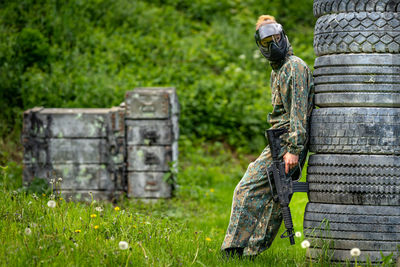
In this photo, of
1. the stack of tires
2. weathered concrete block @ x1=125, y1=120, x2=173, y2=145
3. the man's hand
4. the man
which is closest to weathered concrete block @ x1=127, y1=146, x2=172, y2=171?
weathered concrete block @ x1=125, y1=120, x2=173, y2=145

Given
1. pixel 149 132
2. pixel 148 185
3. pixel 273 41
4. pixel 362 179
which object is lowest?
pixel 148 185

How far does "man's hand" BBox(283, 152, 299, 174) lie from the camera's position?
4.47 m

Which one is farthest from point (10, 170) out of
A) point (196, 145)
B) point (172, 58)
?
point (172, 58)

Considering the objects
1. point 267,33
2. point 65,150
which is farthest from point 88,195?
point 267,33

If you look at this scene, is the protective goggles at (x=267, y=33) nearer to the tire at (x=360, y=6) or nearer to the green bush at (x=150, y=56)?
the tire at (x=360, y=6)

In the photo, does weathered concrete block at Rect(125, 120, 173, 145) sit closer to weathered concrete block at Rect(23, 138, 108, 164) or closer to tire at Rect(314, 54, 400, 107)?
weathered concrete block at Rect(23, 138, 108, 164)

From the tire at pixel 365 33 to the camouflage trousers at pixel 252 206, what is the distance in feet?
3.36

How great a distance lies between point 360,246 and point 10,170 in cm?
603

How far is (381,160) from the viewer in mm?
4199

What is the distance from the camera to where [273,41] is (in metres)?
4.64

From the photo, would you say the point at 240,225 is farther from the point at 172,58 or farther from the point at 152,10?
the point at 152,10

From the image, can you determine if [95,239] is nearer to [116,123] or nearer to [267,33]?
[267,33]

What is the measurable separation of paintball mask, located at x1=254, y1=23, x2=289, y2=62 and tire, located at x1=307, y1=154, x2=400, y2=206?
90 centimetres

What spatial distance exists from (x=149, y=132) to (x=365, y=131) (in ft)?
14.4
